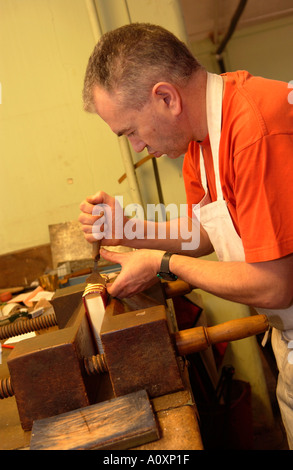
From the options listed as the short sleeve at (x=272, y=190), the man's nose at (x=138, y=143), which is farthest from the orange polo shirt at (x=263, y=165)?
the man's nose at (x=138, y=143)

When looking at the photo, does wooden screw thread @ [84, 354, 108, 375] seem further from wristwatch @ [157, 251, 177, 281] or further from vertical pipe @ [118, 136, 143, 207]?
vertical pipe @ [118, 136, 143, 207]

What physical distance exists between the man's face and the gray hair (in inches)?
1.1

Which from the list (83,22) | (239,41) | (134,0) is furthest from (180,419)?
(239,41)

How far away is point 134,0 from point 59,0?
2.61 feet

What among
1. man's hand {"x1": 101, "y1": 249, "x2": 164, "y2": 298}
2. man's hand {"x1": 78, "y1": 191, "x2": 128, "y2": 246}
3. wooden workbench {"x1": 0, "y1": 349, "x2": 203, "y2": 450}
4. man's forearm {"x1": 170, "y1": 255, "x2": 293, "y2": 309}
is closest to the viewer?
wooden workbench {"x1": 0, "y1": 349, "x2": 203, "y2": 450}

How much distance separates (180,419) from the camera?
101cm

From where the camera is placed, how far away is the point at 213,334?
118 cm

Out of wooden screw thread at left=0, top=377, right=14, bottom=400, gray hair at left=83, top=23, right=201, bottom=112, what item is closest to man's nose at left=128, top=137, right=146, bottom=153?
gray hair at left=83, top=23, right=201, bottom=112

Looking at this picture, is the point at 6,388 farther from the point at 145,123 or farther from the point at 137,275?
the point at 145,123

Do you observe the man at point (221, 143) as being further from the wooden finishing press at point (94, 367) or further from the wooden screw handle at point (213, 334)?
the wooden finishing press at point (94, 367)

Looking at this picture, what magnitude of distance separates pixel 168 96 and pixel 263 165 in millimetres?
386

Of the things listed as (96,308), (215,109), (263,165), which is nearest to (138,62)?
(215,109)

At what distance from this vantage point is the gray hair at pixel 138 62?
1.26m

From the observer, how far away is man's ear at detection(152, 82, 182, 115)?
128 cm
